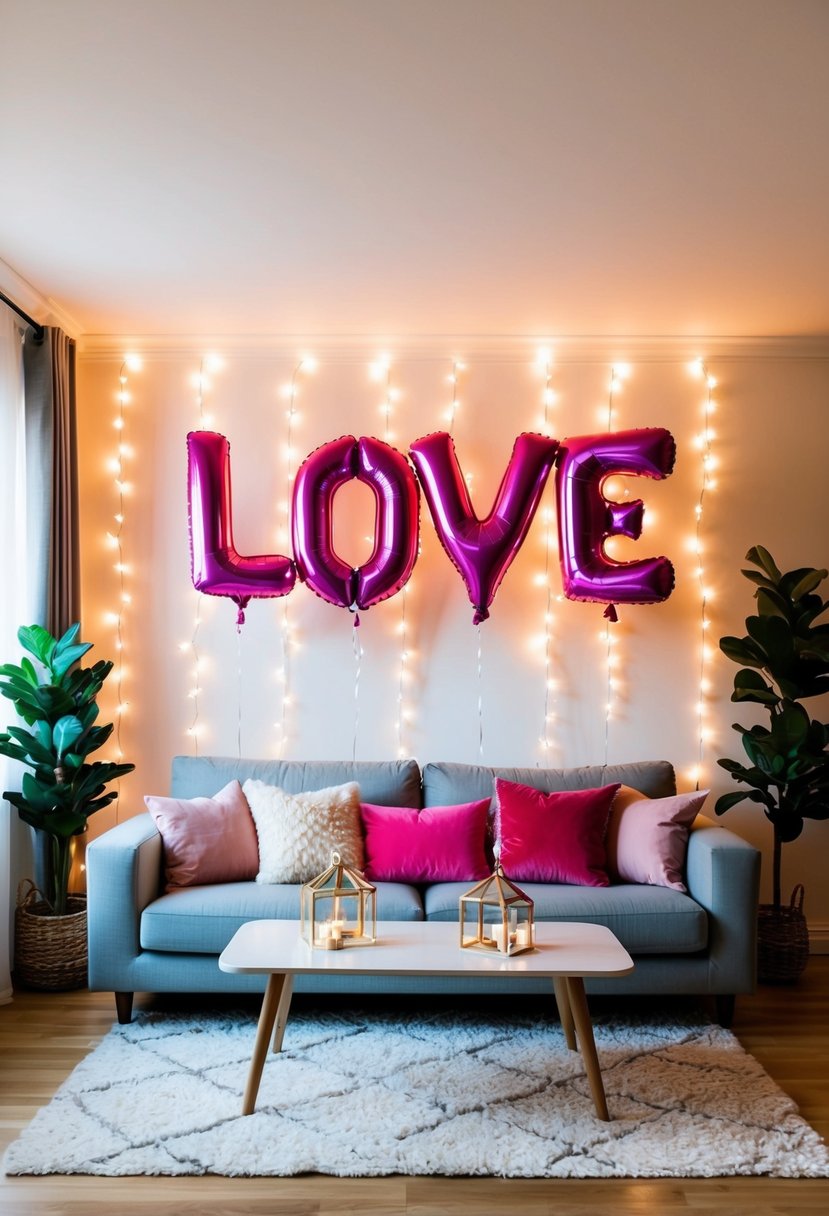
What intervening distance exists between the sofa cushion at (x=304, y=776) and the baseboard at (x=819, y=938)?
3.64 feet

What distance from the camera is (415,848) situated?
3746mm

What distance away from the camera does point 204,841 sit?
3.67 metres

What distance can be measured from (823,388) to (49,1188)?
13.6ft

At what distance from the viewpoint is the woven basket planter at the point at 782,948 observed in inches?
154

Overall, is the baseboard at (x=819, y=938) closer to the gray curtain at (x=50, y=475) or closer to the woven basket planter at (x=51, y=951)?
the woven basket planter at (x=51, y=951)

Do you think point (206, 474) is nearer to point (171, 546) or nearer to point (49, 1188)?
point (171, 546)

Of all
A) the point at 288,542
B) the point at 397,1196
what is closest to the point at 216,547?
the point at 288,542

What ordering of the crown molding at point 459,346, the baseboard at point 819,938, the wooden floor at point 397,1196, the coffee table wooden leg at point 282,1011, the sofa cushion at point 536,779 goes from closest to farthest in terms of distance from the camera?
1. the wooden floor at point 397,1196
2. the coffee table wooden leg at point 282,1011
3. the sofa cushion at point 536,779
4. the baseboard at point 819,938
5. the crown molding at point 459,346

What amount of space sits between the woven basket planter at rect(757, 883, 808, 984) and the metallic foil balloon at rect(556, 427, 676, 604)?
1.36 meters

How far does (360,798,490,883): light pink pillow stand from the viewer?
3729 millimetres

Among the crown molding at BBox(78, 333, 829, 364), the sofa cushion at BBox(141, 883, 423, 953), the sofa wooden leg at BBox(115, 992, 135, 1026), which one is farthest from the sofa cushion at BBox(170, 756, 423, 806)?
the crown molding at BBox(78, 333, 829, 364)

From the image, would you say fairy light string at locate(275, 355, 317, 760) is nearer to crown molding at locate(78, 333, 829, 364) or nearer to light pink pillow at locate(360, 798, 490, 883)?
crown molding at locate(78, 333, 829, 364)

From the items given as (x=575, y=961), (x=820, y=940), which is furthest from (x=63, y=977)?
(x=820, y=940)

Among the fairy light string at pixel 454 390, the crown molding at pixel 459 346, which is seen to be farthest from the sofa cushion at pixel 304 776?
the crown molding at pixel 459 346
